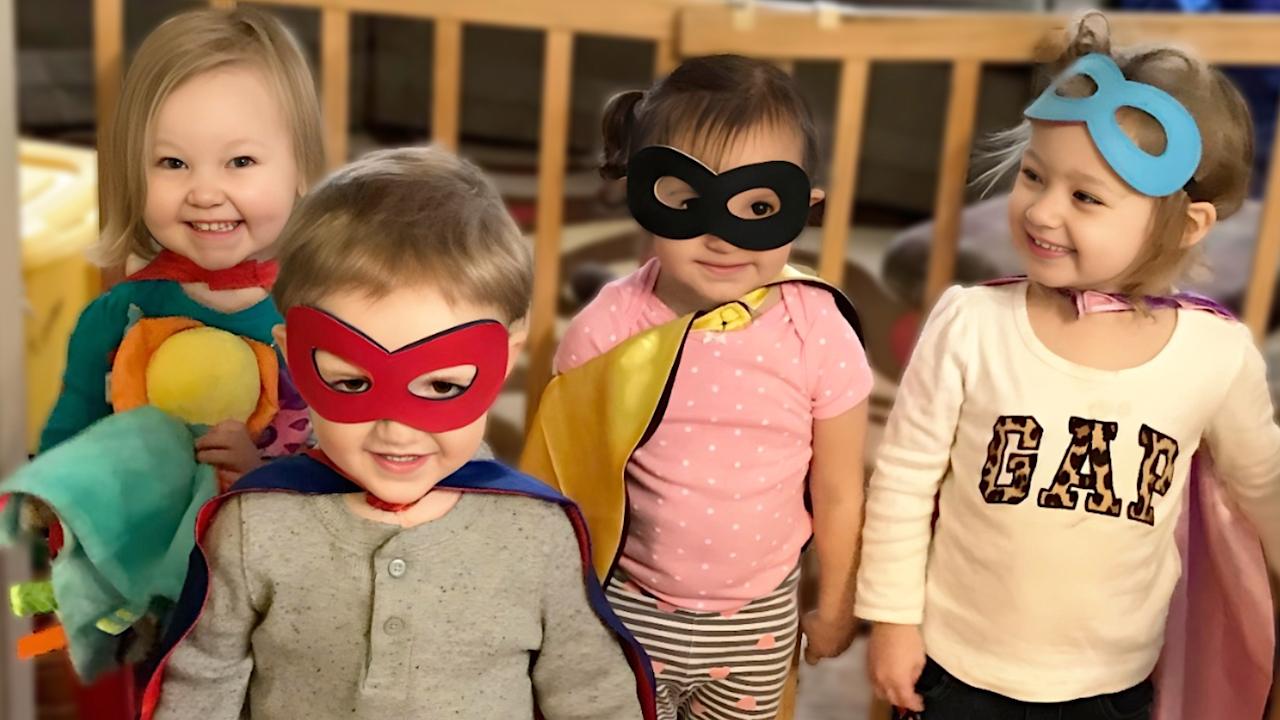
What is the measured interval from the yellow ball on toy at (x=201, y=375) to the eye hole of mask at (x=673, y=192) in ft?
1.37

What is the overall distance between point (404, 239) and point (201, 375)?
0.33 metres

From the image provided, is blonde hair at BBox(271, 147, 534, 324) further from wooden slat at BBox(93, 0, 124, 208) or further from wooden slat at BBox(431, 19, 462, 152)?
wooden slat at BBox(93, 0, 124, 208)

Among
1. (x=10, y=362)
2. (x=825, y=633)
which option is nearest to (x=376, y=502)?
(x=825, y=633)

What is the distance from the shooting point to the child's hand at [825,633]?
126 centimetres

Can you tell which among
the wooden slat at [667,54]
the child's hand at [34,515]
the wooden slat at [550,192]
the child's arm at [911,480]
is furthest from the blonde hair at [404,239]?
the wooden slat at [667,54]

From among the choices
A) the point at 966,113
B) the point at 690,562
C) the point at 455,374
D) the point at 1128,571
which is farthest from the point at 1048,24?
the point at 455,374

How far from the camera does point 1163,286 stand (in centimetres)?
115

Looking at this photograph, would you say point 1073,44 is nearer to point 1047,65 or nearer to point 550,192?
point 1047,65

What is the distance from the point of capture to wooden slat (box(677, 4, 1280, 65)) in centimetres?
163

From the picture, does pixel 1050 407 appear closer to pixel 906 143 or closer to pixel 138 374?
pixel 138 374

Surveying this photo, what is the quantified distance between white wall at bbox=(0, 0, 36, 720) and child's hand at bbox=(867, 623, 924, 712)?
1.20 meters

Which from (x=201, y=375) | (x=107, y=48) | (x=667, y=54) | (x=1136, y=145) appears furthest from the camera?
(x=667, y=54)

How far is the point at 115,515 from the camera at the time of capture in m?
1.11

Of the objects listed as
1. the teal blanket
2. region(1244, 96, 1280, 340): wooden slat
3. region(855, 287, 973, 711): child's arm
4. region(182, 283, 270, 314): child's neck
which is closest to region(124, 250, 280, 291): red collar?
region(182, 283, 270, 314): child's neck
